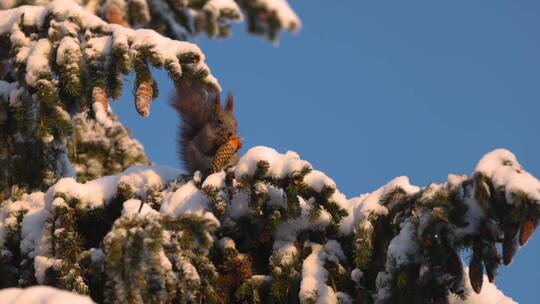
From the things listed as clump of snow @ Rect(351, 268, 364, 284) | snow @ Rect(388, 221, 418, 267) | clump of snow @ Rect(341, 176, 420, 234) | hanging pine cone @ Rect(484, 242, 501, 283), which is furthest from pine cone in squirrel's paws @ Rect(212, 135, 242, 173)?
hanging pine cone @ Rect(484, 242, 501, 283)

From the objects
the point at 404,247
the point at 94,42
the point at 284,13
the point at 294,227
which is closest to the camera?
the point at 284,13

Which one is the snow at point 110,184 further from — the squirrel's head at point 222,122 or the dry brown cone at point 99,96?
the squirrel's head at point 222,122

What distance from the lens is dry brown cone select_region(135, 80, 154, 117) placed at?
9.37 ft

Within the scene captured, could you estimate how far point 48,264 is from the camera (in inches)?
106

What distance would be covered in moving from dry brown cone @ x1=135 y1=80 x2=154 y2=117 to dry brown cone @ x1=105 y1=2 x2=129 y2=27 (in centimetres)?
96

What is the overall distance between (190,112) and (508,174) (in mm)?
1807

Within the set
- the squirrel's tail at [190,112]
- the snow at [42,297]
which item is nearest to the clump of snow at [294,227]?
the squirrel's tail at [190,112]

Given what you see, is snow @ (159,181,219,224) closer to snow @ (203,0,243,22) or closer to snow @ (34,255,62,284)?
snow @ (34,255,62,284)

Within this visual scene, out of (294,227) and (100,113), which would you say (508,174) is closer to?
(294,227)

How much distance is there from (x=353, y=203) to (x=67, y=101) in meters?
1.22

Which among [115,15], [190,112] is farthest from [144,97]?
[115,15]

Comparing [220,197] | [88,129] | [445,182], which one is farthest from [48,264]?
[88,129]

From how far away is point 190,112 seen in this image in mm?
3688

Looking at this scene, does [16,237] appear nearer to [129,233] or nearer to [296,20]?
[129,233]
